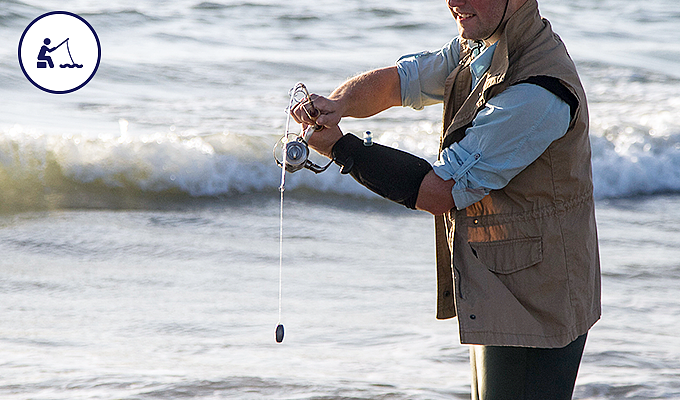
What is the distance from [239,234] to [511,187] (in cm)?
406

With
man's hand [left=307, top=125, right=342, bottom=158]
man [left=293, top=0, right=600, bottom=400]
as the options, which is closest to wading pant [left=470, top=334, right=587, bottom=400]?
man [left=293, top=0, right=600, bottom=400]

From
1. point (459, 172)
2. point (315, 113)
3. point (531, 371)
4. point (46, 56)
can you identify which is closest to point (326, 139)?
point (315, 113)

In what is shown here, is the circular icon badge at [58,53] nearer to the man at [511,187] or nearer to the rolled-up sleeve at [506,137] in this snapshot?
the man at [511,187]

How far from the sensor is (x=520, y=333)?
215cm

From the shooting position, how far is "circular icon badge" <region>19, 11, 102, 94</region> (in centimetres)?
823

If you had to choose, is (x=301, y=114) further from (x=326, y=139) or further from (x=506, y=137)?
(x=506, y=137)

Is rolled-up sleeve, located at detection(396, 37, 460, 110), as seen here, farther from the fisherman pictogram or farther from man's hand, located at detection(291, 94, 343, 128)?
the fisherman pictogram

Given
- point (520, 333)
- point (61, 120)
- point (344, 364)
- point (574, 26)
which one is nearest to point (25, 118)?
point (61, 120)

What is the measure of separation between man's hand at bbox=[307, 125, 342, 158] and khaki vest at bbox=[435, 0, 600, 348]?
0.99 ft

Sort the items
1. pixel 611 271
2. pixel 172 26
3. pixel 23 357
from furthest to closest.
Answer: pixel 172 26, pixel 611 271, pixel 23 357

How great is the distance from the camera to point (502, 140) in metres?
1.99

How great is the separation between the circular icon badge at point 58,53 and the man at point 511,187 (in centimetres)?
656

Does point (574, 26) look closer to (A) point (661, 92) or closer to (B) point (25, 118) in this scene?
(A) point (661, 92)

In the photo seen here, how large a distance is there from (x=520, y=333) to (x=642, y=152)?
6.71 metres
